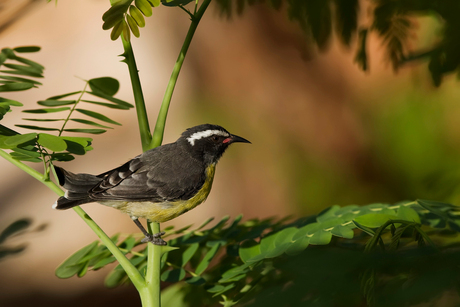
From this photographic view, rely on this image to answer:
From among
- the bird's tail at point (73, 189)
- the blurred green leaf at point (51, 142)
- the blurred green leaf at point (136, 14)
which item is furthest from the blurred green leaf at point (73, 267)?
the blurred green leaf at point (136, 14)

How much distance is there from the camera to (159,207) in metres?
1.49

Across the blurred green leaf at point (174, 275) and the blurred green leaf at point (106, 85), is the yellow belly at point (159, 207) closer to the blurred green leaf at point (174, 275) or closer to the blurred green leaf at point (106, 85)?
the blurred green leaf at point (174, 275)

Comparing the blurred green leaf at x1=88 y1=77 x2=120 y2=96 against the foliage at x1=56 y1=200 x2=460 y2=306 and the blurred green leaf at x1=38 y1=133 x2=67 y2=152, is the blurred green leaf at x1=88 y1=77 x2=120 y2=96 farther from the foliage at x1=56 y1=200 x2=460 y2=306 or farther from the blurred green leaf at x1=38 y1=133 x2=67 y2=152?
the foliage at x1=56 y1=200 x2=460 y2=306

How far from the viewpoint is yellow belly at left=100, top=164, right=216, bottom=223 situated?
1458 millimetres

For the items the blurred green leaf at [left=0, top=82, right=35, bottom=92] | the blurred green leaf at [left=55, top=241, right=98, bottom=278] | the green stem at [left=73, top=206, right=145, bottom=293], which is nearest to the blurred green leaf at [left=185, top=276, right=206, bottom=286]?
the green stem at [left=73, top=206, right=145, bottom=293]

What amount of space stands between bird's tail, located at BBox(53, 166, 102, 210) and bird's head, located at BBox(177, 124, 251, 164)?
0.46 m

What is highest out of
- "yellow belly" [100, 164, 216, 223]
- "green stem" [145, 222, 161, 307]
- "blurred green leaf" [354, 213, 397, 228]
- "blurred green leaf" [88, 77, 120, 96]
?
"blurred green leaf" [88, 77, 120, 96]

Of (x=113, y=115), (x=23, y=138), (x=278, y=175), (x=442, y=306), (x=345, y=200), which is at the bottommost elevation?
(x=345, y=200)

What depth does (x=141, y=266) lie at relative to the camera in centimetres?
145

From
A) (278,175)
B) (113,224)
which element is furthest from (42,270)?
(278,175)

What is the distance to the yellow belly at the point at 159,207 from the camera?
146 centimetres

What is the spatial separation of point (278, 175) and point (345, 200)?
2.30 ft

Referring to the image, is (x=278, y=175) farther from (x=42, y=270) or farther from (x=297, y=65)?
(x=42, y=270)

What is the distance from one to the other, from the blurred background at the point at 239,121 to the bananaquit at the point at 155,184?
1.56m
